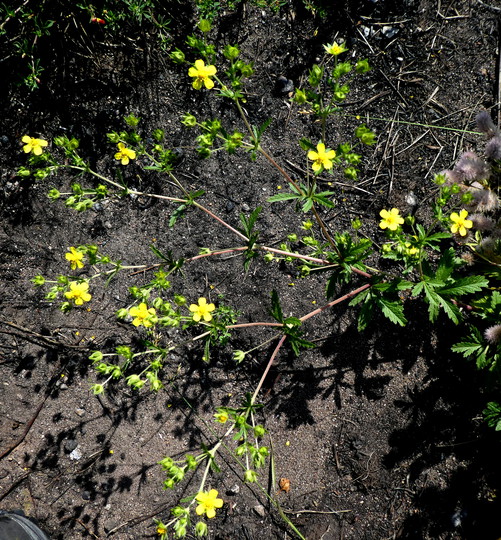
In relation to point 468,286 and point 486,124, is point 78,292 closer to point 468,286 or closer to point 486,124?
point 468,286

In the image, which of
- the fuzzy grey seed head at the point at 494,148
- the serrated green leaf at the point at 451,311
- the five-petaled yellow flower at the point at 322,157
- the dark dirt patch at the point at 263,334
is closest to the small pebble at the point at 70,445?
the dark dirt patch at the point at 263,334

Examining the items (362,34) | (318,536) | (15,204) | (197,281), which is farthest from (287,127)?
(318,536)

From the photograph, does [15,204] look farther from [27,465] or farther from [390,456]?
[390,456]

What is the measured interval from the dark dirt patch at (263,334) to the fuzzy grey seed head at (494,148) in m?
0.39

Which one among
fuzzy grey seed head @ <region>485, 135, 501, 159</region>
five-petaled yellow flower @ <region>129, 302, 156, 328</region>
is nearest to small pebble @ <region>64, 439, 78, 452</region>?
five-petaled yellow flower @ <region>129, 302, 156, 328</region>

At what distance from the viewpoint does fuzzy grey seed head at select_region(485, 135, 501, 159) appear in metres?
3.17

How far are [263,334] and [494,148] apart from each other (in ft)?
6.87

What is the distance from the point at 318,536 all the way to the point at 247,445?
1.55m

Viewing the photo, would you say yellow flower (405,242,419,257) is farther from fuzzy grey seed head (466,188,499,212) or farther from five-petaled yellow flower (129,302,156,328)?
five-petaled yellow flower (129,302,156,328)

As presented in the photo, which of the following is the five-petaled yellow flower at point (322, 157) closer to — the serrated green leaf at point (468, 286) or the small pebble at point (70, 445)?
the serrated green leaf at point (468, 286)

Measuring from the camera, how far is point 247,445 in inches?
99.3

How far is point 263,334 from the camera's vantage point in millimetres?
3586

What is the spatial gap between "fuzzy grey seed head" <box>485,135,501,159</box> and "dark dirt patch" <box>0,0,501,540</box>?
0.39 meters

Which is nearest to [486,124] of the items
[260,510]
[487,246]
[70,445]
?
[487,246]
